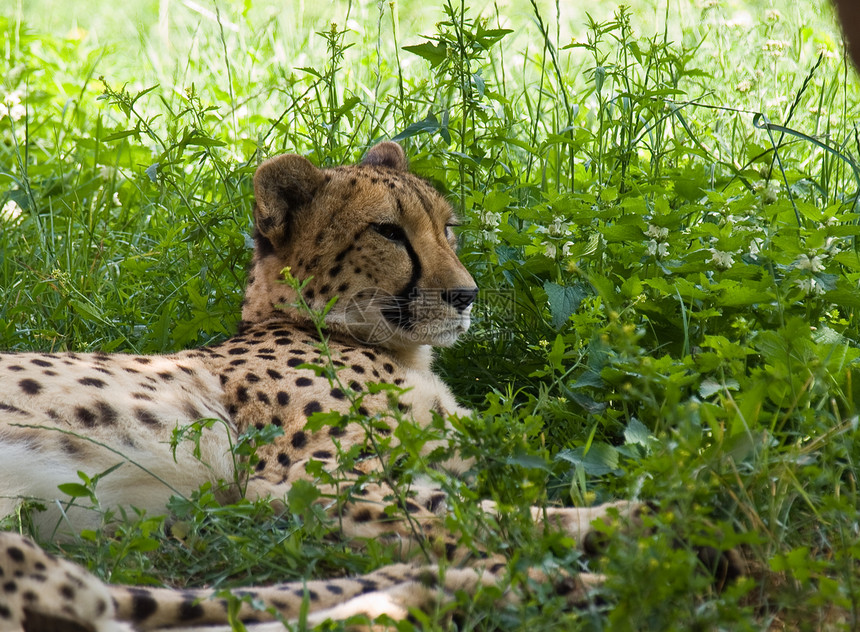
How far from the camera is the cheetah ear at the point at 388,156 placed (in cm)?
381

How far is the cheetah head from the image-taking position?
3318 mm

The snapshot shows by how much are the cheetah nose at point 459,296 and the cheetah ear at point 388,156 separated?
0.71 meters

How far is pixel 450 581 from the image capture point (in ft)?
6.56

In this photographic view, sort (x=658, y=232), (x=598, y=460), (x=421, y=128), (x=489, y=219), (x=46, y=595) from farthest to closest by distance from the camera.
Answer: (x=421, y=128), (x=489, y=219), (x=658, y=232), (x=598, y=460), (x=46, y=595)

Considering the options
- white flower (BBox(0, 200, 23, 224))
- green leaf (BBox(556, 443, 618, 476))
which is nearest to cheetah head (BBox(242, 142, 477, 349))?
green leaf (BBox(556, 443, 618, 476))

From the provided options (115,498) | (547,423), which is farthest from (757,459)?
(115,498)

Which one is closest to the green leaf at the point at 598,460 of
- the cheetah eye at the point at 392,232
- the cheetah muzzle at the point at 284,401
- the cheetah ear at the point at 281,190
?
the cheetah muzzle at the point at 284,401

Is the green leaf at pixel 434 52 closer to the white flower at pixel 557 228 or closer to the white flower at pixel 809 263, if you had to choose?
the white flower at pixel 557 228

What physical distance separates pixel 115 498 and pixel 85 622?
944 millimetres

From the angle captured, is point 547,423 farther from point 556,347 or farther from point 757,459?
point 757,459

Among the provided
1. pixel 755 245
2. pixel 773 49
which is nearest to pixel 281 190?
pixel 755 245

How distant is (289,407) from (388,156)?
4.31ft

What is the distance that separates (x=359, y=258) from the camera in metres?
3.32

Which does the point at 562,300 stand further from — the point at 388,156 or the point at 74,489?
the point at 74,489
